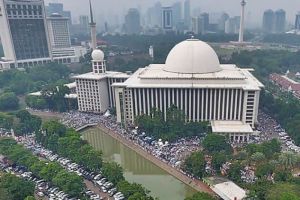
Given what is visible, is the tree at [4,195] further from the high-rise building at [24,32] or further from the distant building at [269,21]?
the distant building at [269,21]

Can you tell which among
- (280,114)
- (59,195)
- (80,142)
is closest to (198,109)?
(280,114)

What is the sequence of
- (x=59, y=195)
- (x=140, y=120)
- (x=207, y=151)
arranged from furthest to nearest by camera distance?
(x=140, y=120)
(x=207, y=151)
(x=59, y=195)

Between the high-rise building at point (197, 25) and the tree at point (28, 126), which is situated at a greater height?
the high-rise building at point (197, 25)

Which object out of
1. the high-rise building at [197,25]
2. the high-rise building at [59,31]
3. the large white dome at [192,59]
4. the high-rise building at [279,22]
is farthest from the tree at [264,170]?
the high-rise building at [279,22]

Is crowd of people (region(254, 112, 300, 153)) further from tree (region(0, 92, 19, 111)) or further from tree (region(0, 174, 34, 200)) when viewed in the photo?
tree (region(0, 92, 19, 111))

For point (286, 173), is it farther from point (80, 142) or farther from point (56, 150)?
point (56, 150)

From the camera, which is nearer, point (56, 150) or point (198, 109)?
point (56, 150)

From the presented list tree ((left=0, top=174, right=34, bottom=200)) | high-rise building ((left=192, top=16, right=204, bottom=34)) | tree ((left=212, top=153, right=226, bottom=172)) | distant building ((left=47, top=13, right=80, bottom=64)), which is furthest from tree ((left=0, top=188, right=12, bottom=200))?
high-rise building ((left=192, top=16, right=204, bottom=34))
